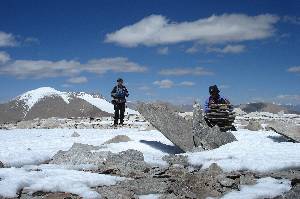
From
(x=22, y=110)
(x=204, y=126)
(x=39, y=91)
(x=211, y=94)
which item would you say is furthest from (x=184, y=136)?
(x=39, y=91)

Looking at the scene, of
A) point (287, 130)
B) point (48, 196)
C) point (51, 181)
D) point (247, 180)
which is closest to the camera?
point (48, 196)

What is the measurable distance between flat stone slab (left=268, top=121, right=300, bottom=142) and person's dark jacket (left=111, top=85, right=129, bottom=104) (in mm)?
11893

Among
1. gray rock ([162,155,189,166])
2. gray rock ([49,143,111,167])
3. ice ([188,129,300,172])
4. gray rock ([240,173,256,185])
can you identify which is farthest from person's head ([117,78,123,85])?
gray rock ([240,173,256,185])

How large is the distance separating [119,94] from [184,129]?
437 inches

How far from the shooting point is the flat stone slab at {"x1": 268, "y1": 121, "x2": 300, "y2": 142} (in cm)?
1350

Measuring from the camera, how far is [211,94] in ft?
60.0

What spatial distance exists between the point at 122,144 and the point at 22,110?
240ft

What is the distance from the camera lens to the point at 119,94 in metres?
24.6

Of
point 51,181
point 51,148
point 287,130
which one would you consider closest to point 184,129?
point 287,130

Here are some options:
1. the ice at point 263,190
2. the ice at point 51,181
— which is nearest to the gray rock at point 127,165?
the ice at point 51,181

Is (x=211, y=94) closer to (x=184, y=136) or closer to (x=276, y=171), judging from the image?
(x=184, y=136)

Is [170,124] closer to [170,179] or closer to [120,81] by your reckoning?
[170,179]

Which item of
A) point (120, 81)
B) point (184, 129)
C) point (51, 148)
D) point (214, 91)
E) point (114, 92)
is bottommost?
point (51, 148)

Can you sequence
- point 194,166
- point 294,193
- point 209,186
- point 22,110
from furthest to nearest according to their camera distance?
point 22,110, point 194,166, point 209,186, point 294,193
